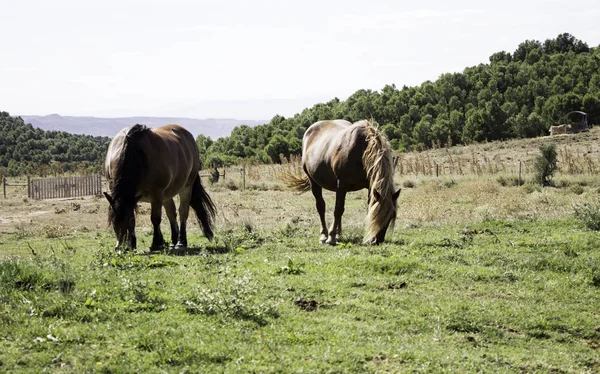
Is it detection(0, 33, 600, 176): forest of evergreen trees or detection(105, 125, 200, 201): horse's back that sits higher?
detection(0, 33, 600, 176): forest of evergreen trees

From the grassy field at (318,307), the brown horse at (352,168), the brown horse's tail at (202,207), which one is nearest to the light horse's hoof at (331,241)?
the brown horse at (352,168)

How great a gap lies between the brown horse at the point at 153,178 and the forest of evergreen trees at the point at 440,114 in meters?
32.5

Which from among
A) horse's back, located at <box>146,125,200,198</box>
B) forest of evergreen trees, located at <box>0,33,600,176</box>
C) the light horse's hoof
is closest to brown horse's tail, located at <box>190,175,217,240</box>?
horse's back, located at <box>146,125,200,198</box>

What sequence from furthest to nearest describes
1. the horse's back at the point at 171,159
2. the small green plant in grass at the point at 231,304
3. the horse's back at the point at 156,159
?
1. the horse's back at the point at 171,159
2. the horse's back at the point at 156,159
3. the small green plant in grass at the point at 231,304

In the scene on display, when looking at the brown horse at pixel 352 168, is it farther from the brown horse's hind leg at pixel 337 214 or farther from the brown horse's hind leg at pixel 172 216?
the brown horse's hind leg at pixel 172 216

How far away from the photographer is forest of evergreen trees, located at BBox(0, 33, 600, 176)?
50562 millimetres

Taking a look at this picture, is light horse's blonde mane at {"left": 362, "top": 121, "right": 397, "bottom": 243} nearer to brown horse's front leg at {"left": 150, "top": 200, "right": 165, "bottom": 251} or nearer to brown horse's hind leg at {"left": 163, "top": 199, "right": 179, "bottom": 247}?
brown horse's front leg at {"left": 150, "top": 200, "right": 165, "bottom": 251}

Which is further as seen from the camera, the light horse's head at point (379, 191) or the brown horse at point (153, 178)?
the light horse's head at point (379, 191)

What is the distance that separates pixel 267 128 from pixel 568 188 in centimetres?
4383

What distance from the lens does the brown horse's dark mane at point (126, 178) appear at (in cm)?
994

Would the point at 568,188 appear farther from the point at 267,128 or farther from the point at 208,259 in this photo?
the point at 267,128

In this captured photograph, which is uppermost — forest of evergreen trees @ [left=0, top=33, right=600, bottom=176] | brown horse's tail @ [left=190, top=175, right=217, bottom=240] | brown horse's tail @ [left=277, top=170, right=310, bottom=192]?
forest of evergreen trees @ [left=0, top=33, right=600, bottom=176]

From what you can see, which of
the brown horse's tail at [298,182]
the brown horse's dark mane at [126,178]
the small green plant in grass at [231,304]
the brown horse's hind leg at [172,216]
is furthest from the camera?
the brown horse's tail at [298,182]

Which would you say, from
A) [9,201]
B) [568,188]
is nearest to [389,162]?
[568,188]
